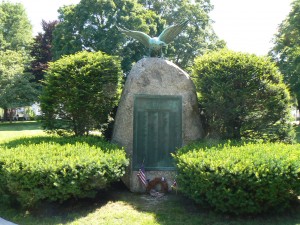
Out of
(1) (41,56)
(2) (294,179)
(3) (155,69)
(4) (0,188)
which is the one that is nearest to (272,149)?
(2) (294,179)

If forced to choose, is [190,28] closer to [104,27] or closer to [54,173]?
[104,27]

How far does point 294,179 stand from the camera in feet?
17.0

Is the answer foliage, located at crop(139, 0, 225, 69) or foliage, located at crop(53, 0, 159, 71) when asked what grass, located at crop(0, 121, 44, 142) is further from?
foliage, located at crop(139, 0, 225, 69)

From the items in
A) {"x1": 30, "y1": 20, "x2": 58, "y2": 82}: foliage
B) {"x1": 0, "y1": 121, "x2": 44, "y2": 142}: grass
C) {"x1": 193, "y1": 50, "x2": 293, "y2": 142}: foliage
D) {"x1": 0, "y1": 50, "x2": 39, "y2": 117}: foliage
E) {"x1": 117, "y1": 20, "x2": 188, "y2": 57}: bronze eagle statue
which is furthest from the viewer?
{"x1": 30, "y1": 20, "x2": 58, "y2": 82}: foliage

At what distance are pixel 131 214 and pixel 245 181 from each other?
6.90ft

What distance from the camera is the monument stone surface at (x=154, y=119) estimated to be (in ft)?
24.5

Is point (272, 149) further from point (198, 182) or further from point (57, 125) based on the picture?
point (57, 125)

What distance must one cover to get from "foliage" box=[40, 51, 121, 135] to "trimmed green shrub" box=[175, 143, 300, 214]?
346 centimetres

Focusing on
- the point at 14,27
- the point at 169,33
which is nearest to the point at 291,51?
the point at 169,33

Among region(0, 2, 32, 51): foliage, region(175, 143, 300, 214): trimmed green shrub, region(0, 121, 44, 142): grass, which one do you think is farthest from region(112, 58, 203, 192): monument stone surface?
region(0, 2, 32, 51): foliage

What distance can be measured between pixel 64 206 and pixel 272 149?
13.4 feet

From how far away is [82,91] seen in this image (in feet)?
26.0

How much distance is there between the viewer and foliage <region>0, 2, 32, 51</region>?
4166cm

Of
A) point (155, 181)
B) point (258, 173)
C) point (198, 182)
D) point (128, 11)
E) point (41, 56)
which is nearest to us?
point (258, 173)
